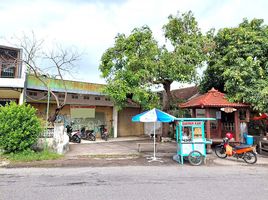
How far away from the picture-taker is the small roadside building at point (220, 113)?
11562 mm

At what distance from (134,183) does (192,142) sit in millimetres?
3987

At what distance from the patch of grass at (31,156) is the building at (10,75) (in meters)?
3.90

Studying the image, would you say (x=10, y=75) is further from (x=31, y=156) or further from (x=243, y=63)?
(x=243, y=63)

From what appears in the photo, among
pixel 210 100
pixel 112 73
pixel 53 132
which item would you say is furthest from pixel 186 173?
pixel 112 73

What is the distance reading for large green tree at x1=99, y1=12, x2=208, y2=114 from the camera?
503 inches

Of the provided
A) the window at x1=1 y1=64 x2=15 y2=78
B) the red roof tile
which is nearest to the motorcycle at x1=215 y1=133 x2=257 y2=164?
the red roof tile

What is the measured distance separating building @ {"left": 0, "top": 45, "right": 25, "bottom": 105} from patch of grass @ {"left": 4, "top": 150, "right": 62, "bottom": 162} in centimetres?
390

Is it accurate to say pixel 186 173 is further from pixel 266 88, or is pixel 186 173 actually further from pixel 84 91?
pixel 84 91

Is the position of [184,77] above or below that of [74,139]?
above

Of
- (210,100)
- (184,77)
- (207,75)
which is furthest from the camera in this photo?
(207,75)

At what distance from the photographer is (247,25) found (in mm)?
13984

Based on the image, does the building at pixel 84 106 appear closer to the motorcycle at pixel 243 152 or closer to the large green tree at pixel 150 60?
the large green tree at pixel 150 60

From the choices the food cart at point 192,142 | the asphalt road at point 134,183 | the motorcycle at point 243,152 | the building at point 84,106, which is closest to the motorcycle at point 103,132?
the building at point 84,106

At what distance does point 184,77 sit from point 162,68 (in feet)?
4.70
